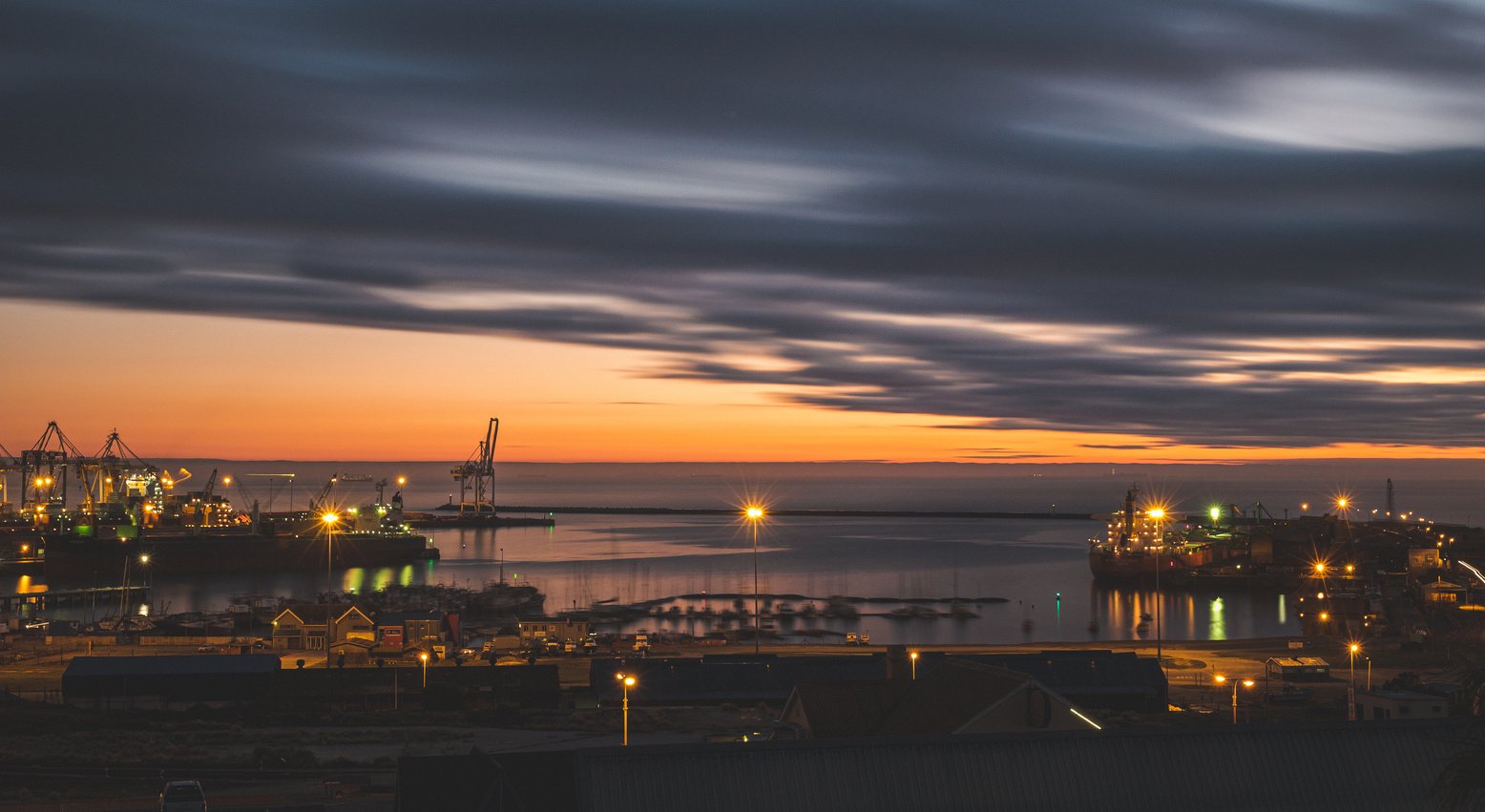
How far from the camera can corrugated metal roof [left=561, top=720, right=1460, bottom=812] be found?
34.9 feet

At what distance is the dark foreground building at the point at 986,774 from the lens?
10.6 m

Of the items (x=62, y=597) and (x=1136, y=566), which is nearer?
(x=62, y=597)

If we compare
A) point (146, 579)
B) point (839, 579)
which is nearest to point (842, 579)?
point (839, 579)

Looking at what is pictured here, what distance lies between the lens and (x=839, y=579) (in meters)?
87.8

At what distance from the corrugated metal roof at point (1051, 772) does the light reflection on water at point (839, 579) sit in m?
41.7

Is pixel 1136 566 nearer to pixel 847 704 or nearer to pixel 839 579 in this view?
pixel 839 579

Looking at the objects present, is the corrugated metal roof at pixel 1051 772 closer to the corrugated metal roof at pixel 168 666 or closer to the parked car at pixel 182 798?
the parked car at pixel 182 798

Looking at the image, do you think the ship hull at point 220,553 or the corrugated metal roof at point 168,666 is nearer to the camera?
the corrugated metal roof at point 168,666

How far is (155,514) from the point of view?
354ft

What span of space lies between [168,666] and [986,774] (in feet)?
70.7

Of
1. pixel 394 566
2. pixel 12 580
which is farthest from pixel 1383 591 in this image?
pixel 12 580

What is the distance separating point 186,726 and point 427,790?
14.8 meters

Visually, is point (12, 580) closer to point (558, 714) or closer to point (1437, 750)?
point (558, 714)

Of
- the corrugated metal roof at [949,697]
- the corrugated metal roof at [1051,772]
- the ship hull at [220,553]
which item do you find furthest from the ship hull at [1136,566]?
the corrugated metal roof at [1051,772]
